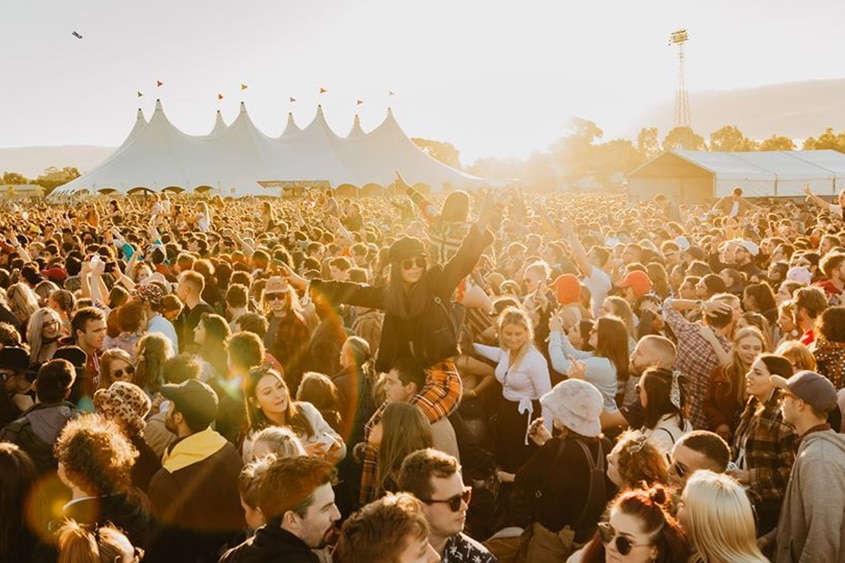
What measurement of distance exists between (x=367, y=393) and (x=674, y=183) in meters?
36.8

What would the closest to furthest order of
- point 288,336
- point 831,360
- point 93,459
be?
point 93,459
point 831,360
point 288,336

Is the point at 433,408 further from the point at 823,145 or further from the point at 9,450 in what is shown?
the point at 823,145

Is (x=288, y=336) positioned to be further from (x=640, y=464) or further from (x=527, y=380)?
(x=640, y=464)

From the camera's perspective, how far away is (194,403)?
342cm

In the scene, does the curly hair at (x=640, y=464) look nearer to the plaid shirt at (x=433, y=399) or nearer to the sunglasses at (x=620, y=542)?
the sunglasses at (x=620, y=542)

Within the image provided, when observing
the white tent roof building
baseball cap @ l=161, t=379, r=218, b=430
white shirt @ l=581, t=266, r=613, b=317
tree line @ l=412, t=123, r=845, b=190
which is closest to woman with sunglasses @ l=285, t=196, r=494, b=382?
baseball cap @ l=161, t=379, r=218, b=430

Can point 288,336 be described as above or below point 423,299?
below

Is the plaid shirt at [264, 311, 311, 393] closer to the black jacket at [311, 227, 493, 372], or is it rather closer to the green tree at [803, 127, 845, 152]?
the black jacket at [311, 227, 493, 372]

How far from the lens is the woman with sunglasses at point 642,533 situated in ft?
8.27

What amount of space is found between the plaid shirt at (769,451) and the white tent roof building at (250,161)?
118 ft

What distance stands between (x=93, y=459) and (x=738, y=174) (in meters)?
34.7

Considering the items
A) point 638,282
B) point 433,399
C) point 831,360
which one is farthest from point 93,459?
point 638,282

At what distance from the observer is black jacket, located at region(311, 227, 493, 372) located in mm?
3676

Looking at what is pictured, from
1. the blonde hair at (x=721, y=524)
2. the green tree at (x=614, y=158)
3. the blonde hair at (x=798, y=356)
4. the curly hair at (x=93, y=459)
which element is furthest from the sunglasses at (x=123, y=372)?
the green tree at (x=614, y=158)
